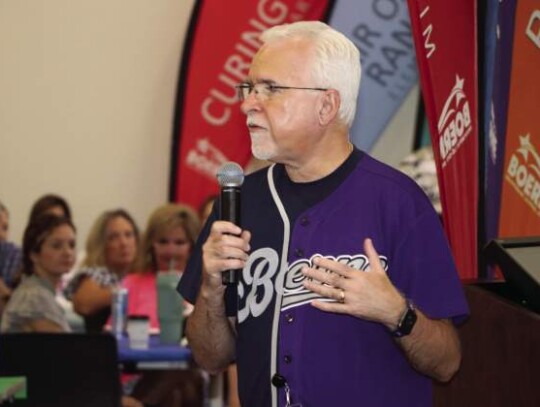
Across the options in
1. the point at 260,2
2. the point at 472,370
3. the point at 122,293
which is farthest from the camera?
the point at 260,2

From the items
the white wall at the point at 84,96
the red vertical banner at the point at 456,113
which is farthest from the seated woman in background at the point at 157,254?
the red vertical banner at the point at 456,113

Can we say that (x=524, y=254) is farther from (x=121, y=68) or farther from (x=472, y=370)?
(x=121, y=68)

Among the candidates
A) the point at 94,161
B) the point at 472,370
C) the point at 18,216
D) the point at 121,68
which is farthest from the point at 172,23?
the point at 472,370

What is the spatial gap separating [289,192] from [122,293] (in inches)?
134

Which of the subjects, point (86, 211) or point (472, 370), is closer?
point (472, 370)

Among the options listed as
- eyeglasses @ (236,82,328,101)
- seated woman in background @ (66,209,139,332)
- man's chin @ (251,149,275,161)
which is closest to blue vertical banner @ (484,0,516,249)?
eyeglasses @ (236,82,328,101)

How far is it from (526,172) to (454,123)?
0.75ft

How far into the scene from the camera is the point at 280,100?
2416 millimetres

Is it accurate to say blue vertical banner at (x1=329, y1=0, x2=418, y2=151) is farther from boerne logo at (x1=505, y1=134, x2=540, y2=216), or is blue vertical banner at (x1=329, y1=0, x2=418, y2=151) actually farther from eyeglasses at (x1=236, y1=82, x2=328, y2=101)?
eyeglasses at (x1=236, y1=82, x2=328, y2=101)

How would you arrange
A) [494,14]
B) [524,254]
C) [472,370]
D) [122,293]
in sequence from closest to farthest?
[524,254], [472,370], [494,14], [122,293]

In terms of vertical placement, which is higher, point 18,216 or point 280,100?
point 280,100

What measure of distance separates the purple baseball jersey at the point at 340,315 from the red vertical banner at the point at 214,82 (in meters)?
6.04

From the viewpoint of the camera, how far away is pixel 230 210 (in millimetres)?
2344

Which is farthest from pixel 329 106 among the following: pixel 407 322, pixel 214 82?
pixel 214 82
